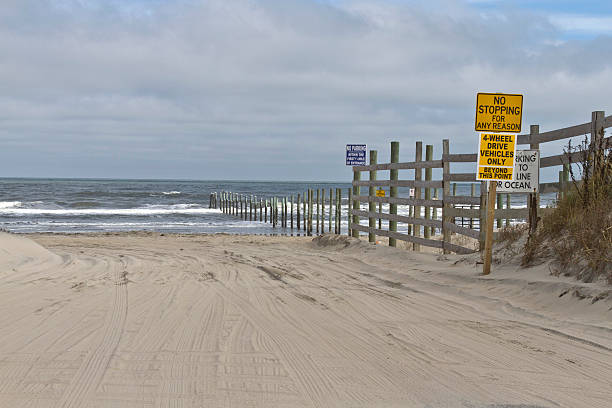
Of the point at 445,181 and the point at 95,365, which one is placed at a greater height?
the point at 445,181

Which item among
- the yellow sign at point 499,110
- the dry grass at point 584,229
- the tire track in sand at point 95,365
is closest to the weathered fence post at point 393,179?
the dry grass at point 584,229

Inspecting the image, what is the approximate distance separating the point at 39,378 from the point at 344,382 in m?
1.83

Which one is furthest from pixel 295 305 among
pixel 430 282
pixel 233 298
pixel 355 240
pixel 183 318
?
pixel 355 240

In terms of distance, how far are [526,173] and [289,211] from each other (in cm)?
3673

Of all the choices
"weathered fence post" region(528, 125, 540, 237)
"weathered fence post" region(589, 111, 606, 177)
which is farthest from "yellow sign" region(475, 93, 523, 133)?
"weathered fence post" region(528, 125, 540, 237)

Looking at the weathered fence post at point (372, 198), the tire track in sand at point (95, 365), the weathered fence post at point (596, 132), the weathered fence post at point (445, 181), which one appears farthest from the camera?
the weathered fence post at point (372, 198)

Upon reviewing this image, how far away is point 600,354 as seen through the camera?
15.4 ft

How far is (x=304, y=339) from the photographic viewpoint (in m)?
5.11

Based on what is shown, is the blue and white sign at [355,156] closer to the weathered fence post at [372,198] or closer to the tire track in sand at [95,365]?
the weathered fence post at [372,198]

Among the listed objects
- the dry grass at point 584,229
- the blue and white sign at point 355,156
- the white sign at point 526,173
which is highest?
the blue and white sign at point 355,156

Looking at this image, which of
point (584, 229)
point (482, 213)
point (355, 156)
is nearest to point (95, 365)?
point (584, 229)

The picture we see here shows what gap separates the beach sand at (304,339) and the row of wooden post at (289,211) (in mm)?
15758

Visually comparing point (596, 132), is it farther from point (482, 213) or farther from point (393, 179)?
point (393, 179)

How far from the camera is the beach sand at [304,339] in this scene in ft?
12.3
